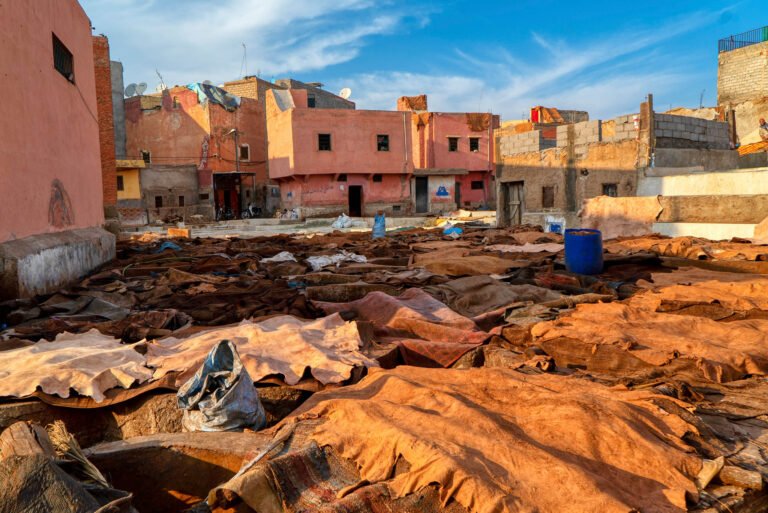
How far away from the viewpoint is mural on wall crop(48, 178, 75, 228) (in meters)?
8.58

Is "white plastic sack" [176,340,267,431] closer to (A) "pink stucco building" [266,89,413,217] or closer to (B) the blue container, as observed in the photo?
(B) the blue container

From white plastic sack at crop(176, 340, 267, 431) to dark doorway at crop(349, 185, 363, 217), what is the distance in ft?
100

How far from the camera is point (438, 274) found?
834cm

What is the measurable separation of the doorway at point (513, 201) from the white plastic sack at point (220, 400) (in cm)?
1575

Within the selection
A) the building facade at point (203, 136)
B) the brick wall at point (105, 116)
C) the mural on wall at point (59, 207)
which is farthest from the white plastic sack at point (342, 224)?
the mural on wall at point (59, 207)

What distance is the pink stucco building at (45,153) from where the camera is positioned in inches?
→ 269

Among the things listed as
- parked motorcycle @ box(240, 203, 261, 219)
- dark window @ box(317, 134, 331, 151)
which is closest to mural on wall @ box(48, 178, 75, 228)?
dark window @ box(317, 134, 331, 151)

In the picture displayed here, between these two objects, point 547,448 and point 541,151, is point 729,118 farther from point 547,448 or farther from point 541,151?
point 547,448

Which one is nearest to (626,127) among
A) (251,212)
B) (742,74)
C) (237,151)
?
(742,74)

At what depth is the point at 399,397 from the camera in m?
3.21

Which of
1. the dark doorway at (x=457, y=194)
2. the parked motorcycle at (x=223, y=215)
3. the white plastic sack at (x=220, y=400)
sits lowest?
the white plastic sack at (x=220, y=400)

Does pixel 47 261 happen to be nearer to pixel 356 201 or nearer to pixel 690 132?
pixel 690 132

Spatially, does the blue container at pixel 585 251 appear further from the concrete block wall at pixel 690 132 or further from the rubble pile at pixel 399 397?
the concrete block wall at pixel 690 132

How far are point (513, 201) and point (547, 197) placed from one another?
178 centimetres
